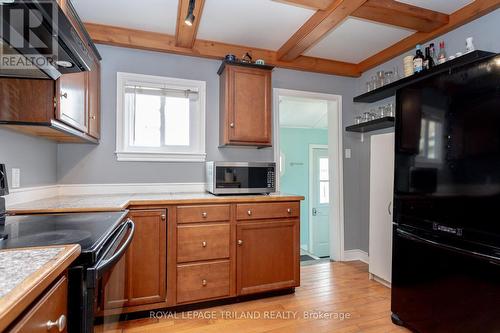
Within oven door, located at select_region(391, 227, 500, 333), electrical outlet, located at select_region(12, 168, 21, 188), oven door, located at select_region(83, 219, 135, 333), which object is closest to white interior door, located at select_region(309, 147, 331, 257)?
oven door, located at select_region(391, 227, 500, 333)

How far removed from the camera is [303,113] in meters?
4.57

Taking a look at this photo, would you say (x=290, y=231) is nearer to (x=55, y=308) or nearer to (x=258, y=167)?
(x=258, y=167)

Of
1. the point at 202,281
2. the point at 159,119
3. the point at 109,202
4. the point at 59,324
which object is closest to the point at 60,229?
the point at 59,324

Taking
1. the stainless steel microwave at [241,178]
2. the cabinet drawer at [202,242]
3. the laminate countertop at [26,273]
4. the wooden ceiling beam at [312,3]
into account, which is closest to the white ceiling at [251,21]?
the wooden ceiling beam at [312,3]

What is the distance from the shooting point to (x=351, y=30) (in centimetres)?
252

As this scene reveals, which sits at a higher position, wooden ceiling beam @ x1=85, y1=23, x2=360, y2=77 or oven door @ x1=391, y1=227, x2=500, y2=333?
wooden ceiling beam @ x1=85, y1=23, x2=360, y2=77

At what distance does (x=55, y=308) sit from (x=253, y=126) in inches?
83.5

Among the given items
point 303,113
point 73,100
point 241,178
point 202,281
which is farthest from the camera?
point 303,113

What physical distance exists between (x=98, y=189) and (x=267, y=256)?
1641 mm

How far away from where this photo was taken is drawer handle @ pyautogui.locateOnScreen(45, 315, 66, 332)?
67 cm

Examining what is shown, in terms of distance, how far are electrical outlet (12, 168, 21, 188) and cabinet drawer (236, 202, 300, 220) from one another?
1.50 metres

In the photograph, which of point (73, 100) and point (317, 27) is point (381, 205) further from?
point (73, 100)

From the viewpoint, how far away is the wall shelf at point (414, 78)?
198 centimetres

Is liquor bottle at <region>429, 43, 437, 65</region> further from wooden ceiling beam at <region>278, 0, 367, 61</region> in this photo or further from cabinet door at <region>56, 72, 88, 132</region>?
cabinet door at <region>56, 72, 88, 132</region>
